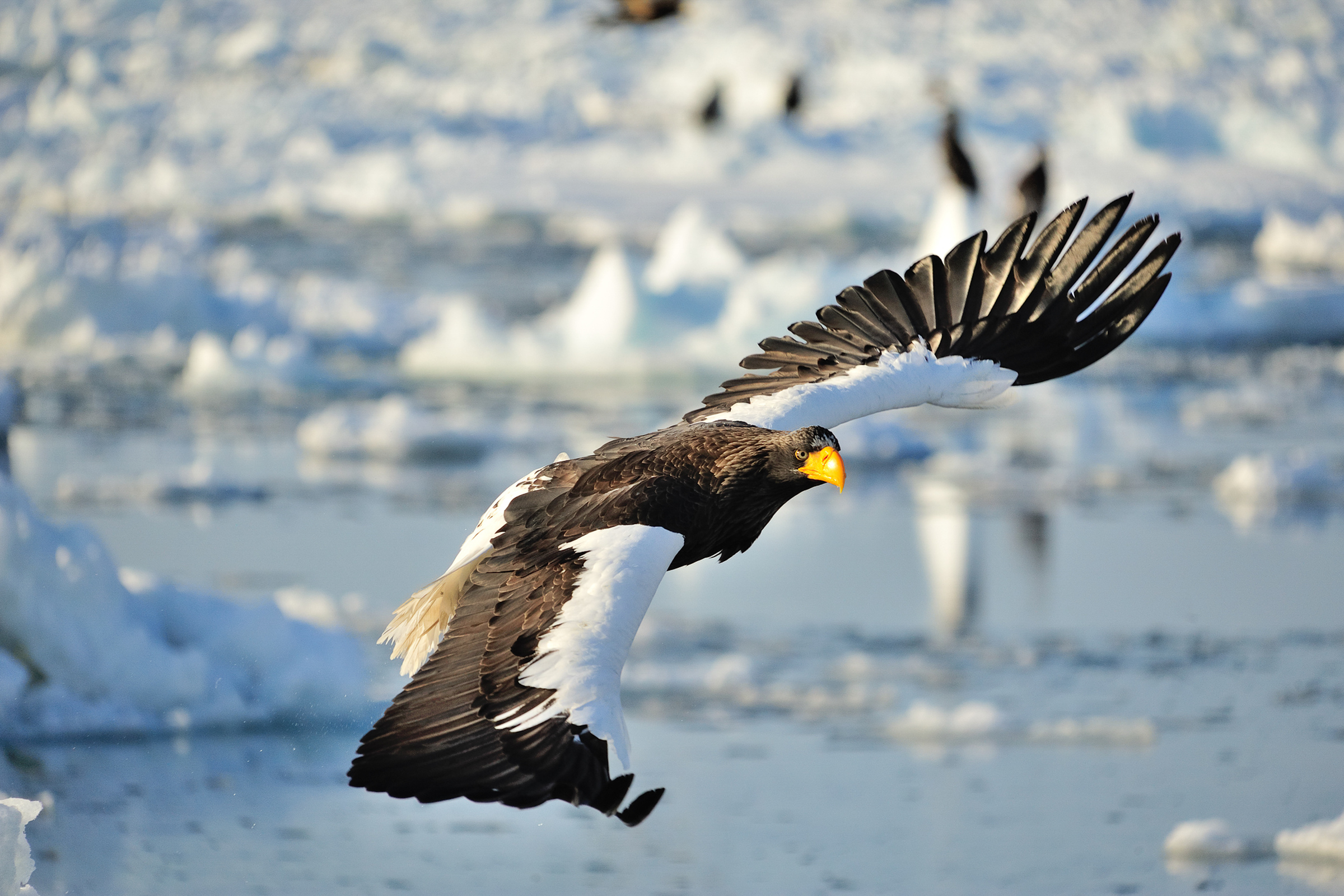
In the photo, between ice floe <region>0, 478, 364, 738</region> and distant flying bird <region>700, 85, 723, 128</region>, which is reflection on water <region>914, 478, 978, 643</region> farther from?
distant flying bird <region>700, 85, 723, 128</region>

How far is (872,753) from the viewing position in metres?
6.03

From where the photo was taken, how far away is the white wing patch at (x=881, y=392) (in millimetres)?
4742

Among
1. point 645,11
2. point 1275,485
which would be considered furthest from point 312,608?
point 645,11

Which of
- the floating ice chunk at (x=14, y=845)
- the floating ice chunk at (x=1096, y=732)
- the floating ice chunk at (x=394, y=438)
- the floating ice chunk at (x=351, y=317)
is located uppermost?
the floating ice chunk at (x=351, y=317)

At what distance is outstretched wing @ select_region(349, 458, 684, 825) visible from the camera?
3.41m

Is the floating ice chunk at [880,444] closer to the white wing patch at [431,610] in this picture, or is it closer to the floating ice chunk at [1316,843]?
the floating ice chunk at [1316,843]

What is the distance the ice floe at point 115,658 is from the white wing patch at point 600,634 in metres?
2.50

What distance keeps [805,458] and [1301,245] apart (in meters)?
17.8

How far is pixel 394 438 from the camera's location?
1090cm

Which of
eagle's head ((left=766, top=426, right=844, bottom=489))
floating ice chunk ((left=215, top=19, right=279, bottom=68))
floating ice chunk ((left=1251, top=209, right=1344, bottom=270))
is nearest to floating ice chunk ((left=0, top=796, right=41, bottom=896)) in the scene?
eagle's head ((left=766, top=426, right=844, bottom=489))

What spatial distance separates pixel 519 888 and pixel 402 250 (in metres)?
18.0

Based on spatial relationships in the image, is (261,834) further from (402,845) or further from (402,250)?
(402,250)

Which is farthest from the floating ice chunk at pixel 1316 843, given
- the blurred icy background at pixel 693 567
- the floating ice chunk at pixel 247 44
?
the floating ice chunk at pixel 247 44

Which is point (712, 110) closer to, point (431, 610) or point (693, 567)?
point (693, 567)
